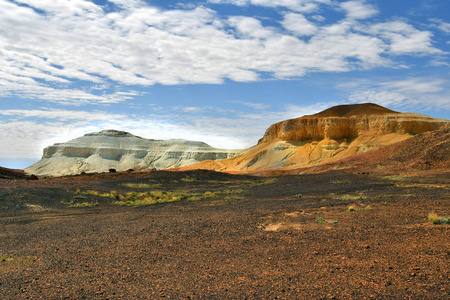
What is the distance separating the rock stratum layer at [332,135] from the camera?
62312 mm

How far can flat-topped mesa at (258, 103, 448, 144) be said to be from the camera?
62.7m

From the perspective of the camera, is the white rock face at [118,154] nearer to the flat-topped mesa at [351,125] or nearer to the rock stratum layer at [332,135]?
the rock stratum layer at [332,135]

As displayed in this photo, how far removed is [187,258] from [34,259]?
3.59m

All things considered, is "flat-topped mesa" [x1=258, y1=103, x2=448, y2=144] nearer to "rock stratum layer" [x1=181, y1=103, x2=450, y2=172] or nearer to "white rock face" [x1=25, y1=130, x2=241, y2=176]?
"rock stratum layer" [x1=181, y1=103, x2=450, y2=172]

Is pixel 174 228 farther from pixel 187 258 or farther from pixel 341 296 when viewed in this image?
pixel 341 296

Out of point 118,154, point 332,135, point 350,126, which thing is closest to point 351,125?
point 350,126

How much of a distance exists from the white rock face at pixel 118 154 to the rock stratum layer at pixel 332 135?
39553mm

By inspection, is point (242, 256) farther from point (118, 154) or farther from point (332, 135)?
point (118, 154)

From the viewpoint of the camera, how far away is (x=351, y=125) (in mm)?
69312

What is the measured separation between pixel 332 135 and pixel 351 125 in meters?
4.15

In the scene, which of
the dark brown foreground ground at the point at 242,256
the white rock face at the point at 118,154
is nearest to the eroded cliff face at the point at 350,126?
the white rock face at the point at 118,154

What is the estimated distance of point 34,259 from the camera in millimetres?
8148

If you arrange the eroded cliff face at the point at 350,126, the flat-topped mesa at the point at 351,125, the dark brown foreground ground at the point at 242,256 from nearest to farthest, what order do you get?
the dark brown foreground ground at the point at 242,256 < the eroded cliff face at the point at 350,126 < the flat-topped mesa at the point at 351,125

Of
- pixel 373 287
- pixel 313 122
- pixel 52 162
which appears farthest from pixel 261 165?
pixel 52 162
